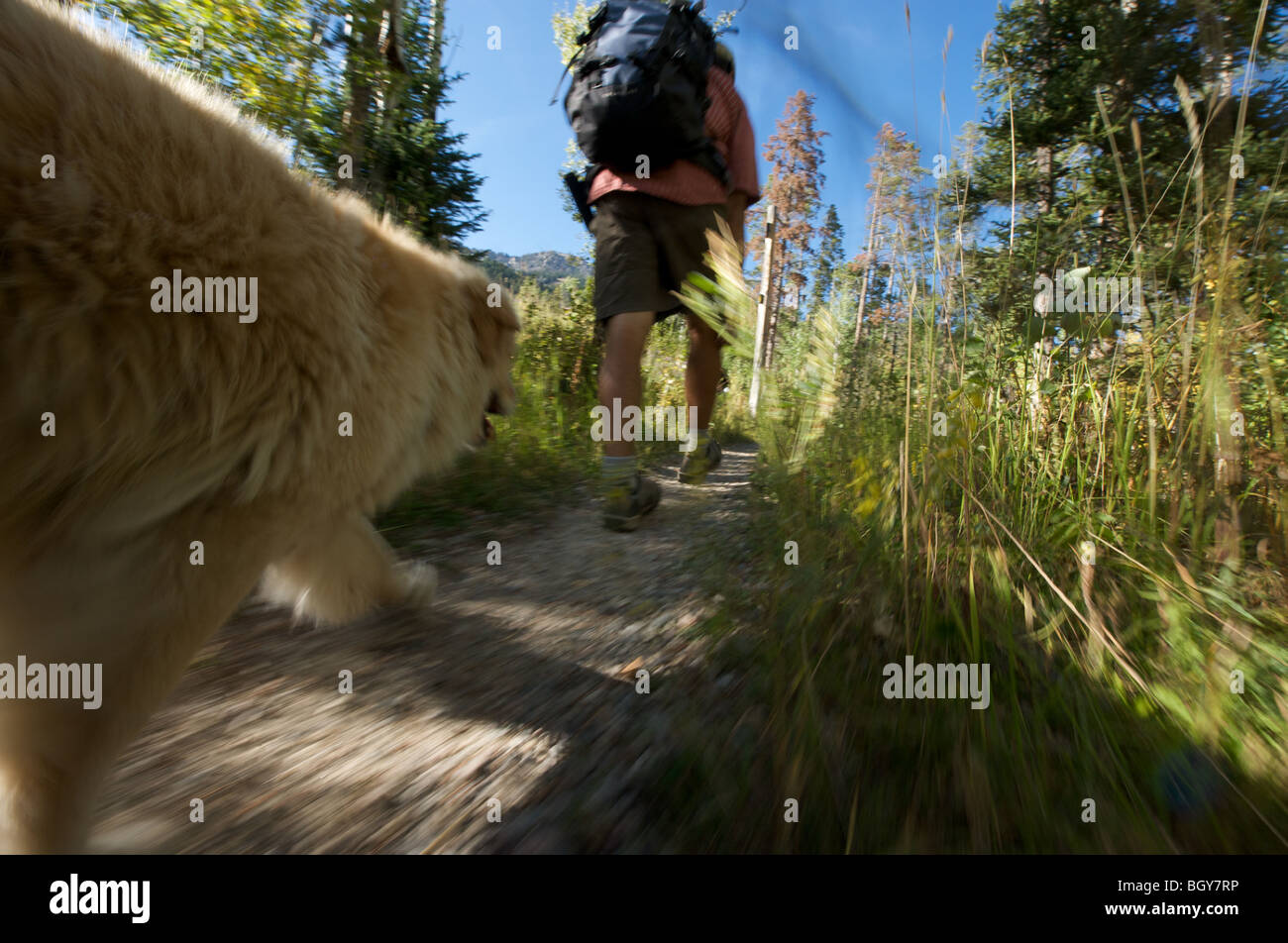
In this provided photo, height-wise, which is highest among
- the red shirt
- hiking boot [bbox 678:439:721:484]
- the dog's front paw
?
the red shirt

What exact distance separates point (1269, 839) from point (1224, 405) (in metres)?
1.19

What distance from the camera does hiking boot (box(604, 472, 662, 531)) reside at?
319 centimetres

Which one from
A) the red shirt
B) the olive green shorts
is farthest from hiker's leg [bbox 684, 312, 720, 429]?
the red shirt

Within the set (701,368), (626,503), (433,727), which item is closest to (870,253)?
(701,368)

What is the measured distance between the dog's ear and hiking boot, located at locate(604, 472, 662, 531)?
1.25 metres

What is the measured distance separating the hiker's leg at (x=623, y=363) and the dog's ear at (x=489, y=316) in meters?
0.99

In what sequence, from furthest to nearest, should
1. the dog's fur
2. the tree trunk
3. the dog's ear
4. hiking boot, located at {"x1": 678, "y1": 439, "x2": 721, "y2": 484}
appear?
hiking boot, located at {"x1": 678, "y1": 439, "x2": 721, "y2": 484}, the dog's ear, the tree trunk, the dog's fur

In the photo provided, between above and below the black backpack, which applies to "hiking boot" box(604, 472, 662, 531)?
below

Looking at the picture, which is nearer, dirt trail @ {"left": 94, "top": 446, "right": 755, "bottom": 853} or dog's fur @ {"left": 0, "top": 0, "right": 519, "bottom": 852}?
dog's fur @ {"left": 0, "top": 0, "right": 519, "bottom": 852}

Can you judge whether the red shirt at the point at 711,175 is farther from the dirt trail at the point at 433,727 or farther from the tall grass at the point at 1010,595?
the dirt trail at the point at 433,727

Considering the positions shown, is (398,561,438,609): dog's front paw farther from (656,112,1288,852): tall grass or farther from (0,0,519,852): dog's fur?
(656,112,1288,852): tall grass
